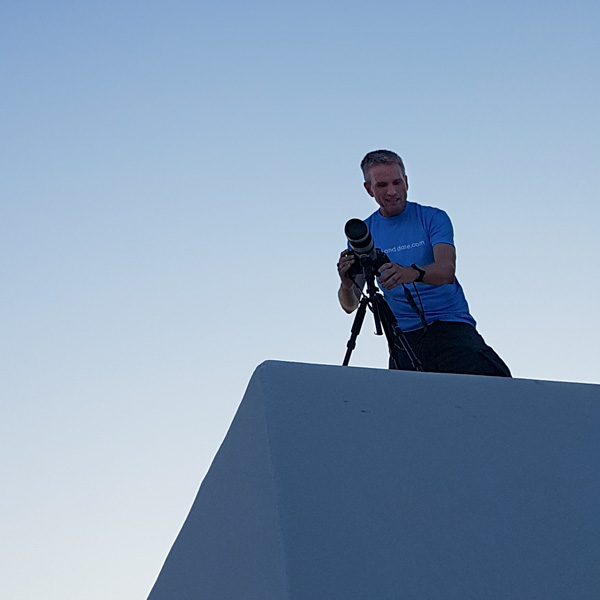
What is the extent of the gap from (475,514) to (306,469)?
262 mm

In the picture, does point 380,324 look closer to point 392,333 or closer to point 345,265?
point 392,333

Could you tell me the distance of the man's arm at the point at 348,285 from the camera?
8.29 ft

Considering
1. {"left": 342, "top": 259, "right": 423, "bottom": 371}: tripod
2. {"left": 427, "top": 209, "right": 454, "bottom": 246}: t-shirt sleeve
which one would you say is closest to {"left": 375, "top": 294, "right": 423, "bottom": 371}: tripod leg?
{"left": 342, "top": 259, "right": 423, "bottom": 371}: tripod

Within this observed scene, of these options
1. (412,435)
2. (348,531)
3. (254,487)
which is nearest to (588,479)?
(412,435)

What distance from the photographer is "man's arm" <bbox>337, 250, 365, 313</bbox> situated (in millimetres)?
2525

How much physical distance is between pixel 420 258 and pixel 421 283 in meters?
0.08

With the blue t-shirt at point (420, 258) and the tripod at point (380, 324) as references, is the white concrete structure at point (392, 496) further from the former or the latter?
the blue t-shirt at point (420, 258)

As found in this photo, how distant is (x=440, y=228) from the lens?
2553mm

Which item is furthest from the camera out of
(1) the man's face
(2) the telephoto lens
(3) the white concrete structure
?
(1) the man's face

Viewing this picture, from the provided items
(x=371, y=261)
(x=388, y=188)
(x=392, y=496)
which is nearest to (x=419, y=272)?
(x=371, y=261)

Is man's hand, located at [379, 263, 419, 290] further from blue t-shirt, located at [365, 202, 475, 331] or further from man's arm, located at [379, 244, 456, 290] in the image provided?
blue t-shirt, located at [365, 202, 475, 331]

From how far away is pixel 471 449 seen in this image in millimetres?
1353

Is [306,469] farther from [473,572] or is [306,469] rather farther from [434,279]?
[434,279]

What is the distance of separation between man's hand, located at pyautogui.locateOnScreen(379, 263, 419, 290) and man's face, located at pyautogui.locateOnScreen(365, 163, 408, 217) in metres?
0.45
